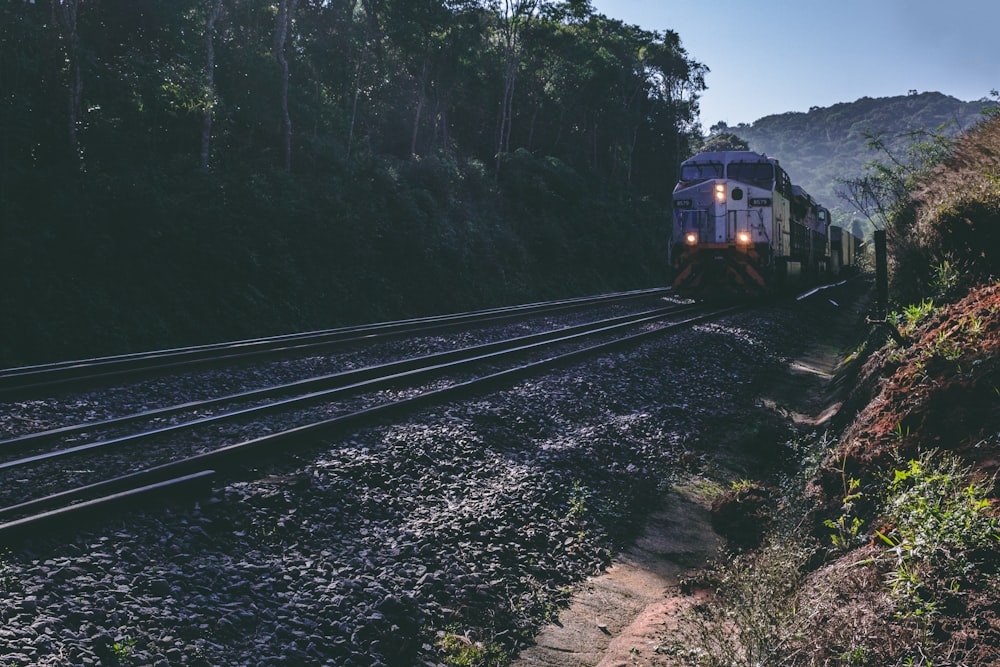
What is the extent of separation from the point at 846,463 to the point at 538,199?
116 ft

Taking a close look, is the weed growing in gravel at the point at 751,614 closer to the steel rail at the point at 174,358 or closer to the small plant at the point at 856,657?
the small plant at the point at 856,657

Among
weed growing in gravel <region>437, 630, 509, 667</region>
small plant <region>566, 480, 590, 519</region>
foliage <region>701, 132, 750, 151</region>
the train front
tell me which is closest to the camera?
weed growing in gravel <region>437, 630, 509, 667</region>

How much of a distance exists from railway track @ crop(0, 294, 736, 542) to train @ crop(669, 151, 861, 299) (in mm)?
10372

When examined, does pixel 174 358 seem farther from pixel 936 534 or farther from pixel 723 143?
pixel 723 143

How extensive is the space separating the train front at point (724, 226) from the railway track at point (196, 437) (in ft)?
33.9

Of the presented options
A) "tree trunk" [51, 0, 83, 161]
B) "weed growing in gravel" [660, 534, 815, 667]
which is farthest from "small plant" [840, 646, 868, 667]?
"tree trunk" [51, 0, 83, 161]

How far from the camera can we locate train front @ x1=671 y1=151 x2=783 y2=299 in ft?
65.1

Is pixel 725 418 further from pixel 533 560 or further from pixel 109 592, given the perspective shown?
pixel 109 592

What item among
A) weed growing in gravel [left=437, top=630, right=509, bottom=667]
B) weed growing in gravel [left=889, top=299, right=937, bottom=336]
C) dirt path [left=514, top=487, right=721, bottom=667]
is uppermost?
weed growing in gravel [left=889, top=299, right=937, bottom=336]

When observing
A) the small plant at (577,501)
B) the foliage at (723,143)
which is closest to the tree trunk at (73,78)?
the small plant at (577,501)

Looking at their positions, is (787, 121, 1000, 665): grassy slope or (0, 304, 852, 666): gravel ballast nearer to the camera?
(787, 121, 1000, 665): grassy slope

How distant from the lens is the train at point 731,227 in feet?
65.2

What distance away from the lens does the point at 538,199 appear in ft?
132

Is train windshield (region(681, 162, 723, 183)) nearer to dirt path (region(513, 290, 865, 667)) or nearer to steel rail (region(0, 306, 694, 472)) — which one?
steel rail (region(0, 306, 694, 472))
